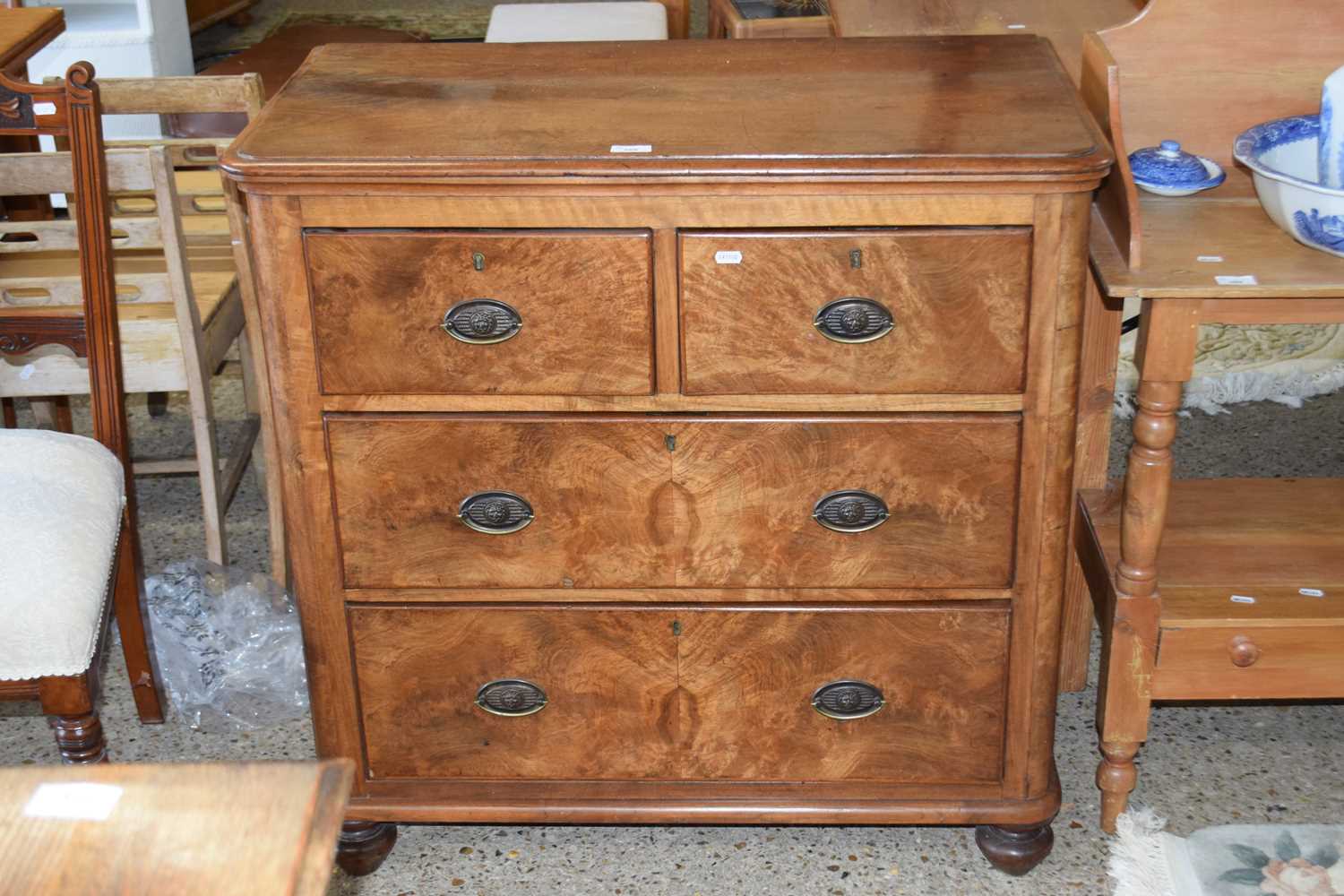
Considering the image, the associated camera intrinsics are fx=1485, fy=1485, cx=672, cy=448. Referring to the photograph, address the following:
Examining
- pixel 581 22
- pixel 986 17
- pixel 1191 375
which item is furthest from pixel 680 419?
pixel 581 22

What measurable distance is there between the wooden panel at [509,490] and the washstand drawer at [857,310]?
16 centimetres

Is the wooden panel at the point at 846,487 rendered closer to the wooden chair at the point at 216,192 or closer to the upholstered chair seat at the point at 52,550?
the upholstered chair seat at the point at 52,550

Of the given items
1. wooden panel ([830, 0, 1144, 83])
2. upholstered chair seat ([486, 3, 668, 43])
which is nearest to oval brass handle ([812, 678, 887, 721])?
wooden panel ([830, 0, 1144, 83])

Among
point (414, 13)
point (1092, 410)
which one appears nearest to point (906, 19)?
point (1092, 410)

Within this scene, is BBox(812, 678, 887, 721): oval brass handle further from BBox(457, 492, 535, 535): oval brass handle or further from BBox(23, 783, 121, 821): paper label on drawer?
BBox(23, 783, 121, 821): paper label on drawer

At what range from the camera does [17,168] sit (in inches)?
88.7

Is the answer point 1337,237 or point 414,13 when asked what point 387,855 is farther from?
point 414,13

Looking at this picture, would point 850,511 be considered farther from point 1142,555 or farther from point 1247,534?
point 1247,534

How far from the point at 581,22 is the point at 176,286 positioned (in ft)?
5.75

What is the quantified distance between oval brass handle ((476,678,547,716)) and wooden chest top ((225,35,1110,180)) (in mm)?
734

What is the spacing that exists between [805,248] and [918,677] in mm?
641

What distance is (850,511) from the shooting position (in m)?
1.94

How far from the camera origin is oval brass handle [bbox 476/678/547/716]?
2.08 meters

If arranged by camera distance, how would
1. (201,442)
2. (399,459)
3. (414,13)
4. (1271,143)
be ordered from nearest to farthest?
(399,459)
(1271,143)
(201,442)
(414,13)
